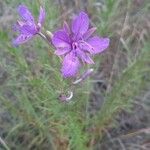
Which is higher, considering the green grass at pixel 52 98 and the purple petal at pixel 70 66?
the purple petal at pixel 70 66

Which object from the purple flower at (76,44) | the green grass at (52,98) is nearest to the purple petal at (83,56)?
the purple flower at (76,44)

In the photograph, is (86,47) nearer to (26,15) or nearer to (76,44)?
(76,44)

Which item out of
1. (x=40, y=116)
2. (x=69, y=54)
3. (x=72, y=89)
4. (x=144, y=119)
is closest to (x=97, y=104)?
(x=144, y=119)

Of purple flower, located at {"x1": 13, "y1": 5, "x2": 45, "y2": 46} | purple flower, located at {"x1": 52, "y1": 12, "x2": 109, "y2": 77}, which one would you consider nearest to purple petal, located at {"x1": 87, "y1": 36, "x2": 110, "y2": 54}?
purple flower, located at {"x1": 52, "y1": 12, "x2": 109, "y2": 77}

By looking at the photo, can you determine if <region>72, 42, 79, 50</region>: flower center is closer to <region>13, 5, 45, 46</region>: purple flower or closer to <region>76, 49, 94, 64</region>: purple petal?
<region>76, 49, 94, 64</region>: purple petal

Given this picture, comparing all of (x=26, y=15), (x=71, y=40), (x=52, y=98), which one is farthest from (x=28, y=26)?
(x=52, y=98)

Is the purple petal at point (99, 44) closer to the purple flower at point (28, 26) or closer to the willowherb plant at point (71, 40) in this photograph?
the willowherb plant at point (71, 40)

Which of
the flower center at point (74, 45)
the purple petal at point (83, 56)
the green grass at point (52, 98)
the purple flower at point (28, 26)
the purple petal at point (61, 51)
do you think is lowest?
the green grass at point (52, 98)
